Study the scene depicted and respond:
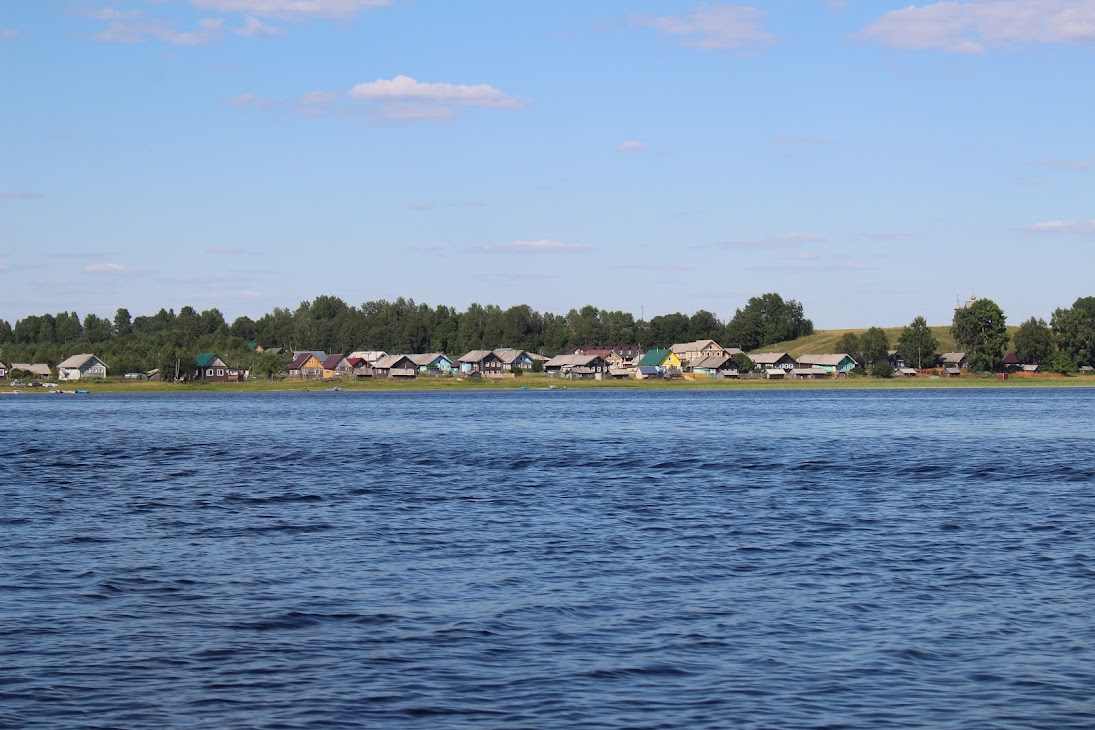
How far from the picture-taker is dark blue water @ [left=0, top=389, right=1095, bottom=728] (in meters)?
13.3

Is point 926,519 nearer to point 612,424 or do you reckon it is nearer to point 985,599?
point 985,599

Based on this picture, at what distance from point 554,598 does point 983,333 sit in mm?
177680

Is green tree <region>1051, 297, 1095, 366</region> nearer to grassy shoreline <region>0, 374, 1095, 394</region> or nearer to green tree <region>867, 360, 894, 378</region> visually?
grassy shoreline <region>0, 374, 1095, 394</region>

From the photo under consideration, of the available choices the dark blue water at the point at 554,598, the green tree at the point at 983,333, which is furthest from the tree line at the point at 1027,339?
the dark blue water at the point at 554,598

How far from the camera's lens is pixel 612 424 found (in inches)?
3142

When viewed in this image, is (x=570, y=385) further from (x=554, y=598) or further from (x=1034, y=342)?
(x=554, y=598)

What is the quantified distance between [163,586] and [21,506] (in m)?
15.5

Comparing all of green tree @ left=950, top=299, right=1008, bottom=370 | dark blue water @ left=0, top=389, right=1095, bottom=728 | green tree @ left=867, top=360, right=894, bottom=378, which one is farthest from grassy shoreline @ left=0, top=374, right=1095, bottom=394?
dark blue water @ left=0, top=389, right=1095, bottom=728

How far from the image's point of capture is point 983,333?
182000 millimetres

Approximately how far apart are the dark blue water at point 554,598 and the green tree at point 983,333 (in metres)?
147

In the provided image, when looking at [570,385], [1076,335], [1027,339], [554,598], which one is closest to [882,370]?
[1027,339]

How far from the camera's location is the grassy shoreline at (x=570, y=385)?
180m

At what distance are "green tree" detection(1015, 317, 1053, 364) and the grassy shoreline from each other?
6.38 metres

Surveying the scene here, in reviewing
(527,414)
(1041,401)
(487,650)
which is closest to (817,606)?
(487,650)
